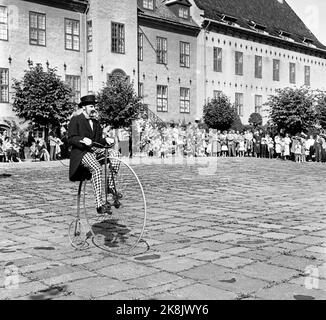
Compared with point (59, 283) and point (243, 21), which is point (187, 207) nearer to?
point (59, 283)

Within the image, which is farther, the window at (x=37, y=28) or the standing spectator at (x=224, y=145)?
the standing spectator at (x=224, y=145)

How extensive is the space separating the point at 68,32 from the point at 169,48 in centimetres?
909

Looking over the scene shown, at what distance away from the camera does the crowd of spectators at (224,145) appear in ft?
99.5

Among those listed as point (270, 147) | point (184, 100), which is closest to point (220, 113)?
point (184, 100)

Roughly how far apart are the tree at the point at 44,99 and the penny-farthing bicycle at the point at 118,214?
20192 millimetres

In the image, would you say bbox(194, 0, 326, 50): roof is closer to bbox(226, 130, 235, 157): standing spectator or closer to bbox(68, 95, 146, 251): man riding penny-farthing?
bbox(226, 130, 235, 157): standing spectator

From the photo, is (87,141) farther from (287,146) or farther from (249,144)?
(249,144)

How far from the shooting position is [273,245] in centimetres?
666

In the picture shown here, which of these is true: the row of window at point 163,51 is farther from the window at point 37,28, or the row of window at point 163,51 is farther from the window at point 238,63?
the window at point 37,28

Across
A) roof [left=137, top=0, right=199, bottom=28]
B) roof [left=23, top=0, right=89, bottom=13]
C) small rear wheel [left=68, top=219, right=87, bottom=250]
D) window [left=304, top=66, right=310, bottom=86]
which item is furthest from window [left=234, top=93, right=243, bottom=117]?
small rear wheel [left=68, top=219, right=87, bottom=250]

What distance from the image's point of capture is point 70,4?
3347 centimetres

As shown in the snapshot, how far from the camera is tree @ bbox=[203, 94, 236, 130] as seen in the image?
38.5 metres

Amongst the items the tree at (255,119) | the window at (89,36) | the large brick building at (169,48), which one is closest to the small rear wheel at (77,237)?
the large brick building at (169,48)
